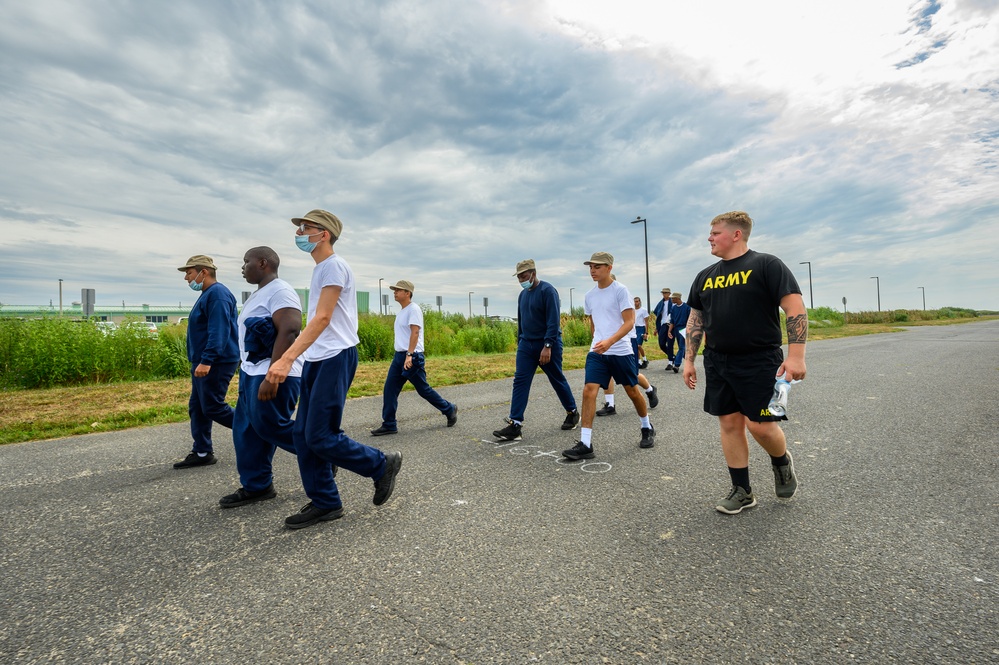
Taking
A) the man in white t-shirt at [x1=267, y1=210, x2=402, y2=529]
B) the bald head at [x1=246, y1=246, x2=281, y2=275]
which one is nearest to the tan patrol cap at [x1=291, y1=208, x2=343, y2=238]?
the man in white t-shirt at [x1=267, y1=210, x2=402, y2=529]

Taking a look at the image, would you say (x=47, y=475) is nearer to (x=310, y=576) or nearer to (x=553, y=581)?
(x=310, y=576)

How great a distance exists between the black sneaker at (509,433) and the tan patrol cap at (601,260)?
1986 millimetres

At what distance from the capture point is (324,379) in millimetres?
3422

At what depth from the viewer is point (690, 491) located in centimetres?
401

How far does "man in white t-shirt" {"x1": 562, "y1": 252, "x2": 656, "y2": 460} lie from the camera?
207 inches

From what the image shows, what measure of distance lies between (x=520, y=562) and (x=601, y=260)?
3.50m

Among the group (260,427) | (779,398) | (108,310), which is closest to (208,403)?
(260,427)

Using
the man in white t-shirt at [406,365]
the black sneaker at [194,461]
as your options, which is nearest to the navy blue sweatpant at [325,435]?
the black sneaker at [194,461]

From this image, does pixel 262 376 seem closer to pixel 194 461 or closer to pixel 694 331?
pixel 194 461

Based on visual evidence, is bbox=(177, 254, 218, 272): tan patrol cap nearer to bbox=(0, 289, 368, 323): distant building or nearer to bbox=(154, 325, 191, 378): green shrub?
bbox=(0, 289, 368, 323): distant building

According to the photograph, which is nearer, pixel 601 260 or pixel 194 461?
pixel 194 461

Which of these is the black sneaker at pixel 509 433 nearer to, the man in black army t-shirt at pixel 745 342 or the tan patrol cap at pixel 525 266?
the tan patrol cap at pixel 525 266

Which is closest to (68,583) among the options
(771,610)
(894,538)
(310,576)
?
(310,576)

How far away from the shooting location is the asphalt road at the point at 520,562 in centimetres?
220
